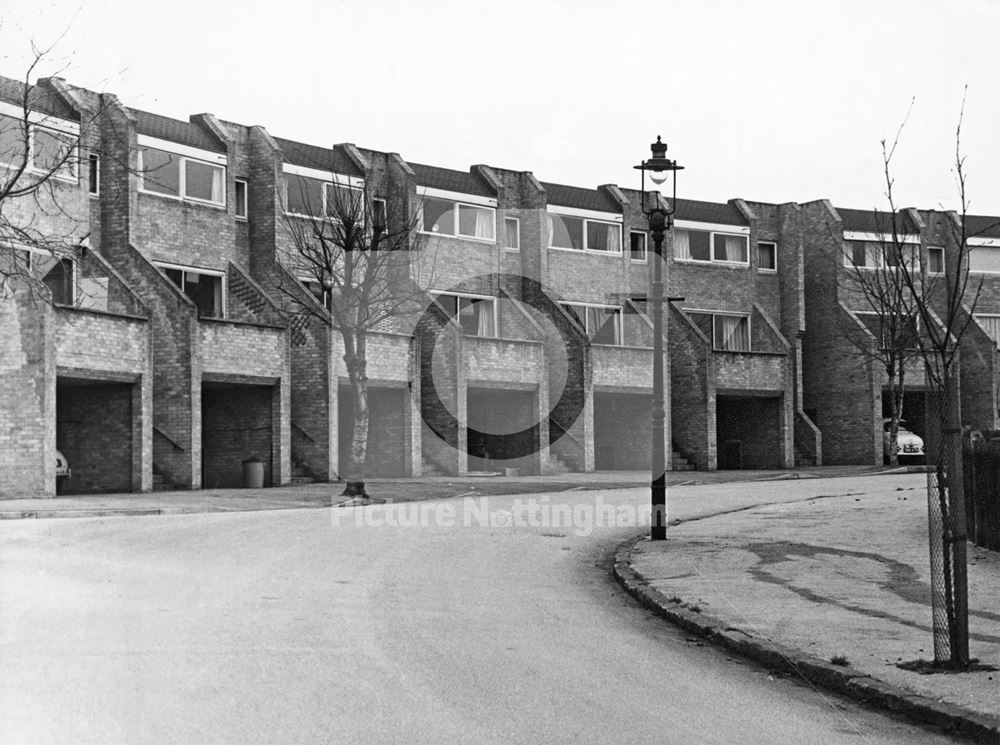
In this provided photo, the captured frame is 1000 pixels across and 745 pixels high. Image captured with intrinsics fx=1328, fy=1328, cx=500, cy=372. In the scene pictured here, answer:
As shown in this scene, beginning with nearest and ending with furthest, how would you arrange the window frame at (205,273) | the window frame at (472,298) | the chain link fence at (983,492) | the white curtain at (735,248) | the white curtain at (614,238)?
the chain link fence at (983,492) → the window frame at (205,273) → the window frame at (472,298) → the white curtain at (614,238) → the white curtain at (735,248)

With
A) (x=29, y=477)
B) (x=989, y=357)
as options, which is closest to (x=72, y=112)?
(x=29, y=477)

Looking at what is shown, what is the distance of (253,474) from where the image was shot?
35688mm

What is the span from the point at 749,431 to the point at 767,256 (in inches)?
330

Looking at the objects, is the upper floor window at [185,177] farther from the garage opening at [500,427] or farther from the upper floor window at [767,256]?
the upper floor window at [767,256]

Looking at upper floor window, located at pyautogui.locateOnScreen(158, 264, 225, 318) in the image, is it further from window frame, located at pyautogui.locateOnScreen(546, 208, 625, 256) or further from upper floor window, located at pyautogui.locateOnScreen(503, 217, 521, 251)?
window frame, located at pyautogui.locateOnScreen(546, 208, 625, 256)

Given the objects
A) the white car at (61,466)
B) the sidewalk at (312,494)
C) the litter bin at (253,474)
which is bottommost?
the sidewalk at (312,494)

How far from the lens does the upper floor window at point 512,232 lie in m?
48.5

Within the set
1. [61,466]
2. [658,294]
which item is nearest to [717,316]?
[61,466]

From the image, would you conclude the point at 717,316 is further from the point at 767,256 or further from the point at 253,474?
the point at 253,474

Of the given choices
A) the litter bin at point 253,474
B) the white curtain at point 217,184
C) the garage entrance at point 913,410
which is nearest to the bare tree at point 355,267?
the white curtain at point 217,184

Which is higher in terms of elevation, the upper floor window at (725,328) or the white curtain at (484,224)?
the white curtain at (484,224)

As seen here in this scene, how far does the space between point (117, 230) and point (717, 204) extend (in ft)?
94.8

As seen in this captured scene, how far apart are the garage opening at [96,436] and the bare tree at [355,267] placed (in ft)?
17.9

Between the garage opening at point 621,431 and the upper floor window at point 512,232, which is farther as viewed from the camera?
the garage opening at point 621,431
